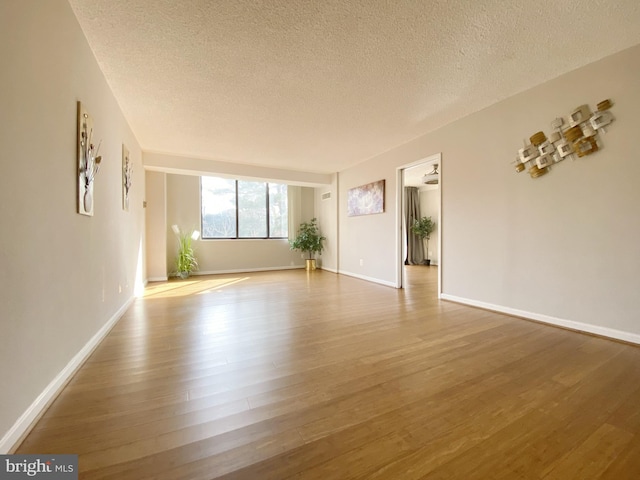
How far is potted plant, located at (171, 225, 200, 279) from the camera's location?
5.55m

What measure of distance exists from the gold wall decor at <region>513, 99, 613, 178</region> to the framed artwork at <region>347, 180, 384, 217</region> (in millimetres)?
2256

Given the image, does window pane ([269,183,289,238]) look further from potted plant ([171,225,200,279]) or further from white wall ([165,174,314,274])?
potted plant ([171,225,200,279])

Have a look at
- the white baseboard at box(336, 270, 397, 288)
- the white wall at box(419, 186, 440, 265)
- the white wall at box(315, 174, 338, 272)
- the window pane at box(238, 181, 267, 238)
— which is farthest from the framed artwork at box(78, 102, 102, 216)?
the white wall at box(419, 186, 440, 265)

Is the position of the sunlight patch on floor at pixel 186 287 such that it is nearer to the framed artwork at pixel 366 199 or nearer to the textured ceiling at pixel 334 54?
the textured ceiling at pixel 334 54

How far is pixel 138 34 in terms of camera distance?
6.31 feet

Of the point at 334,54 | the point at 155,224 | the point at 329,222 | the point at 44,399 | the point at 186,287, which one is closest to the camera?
the point at 44,399

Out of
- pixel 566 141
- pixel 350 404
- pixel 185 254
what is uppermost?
pixel 566 141

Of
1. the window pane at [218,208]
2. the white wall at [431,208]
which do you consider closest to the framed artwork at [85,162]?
the window pane at [218,208]

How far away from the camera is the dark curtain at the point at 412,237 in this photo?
7.91 m

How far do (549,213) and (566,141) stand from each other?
67 centimetres

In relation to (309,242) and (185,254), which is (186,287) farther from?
(309,242)

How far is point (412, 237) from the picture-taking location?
794cm

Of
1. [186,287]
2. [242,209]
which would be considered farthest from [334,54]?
[242,209]

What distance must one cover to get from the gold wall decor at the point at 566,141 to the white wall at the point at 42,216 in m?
3.83
